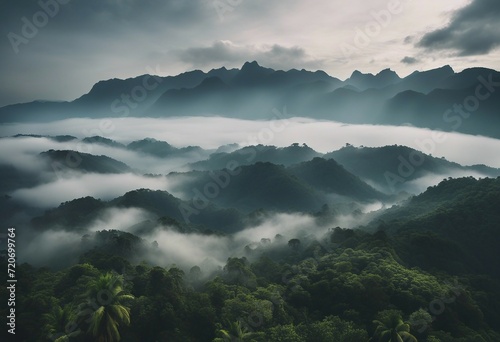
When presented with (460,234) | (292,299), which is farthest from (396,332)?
(460,234)

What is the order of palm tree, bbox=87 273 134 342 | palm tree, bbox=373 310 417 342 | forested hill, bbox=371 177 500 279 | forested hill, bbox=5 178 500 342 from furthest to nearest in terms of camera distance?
1. forested hill, bbox=371 177 500 279
2. forested hill, bbox=5 178 500 342
3. palm tree, bbox=373 310 417 342
4. palm tree, bbox=87 273 134 342

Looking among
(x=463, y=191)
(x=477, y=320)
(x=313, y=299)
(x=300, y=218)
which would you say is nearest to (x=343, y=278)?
(x=313, y=299)

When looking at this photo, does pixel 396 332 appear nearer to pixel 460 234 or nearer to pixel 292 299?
pixel 292 299

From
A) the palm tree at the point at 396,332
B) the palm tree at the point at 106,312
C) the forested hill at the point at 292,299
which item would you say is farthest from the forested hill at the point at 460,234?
the palm tree at the point at 106,312

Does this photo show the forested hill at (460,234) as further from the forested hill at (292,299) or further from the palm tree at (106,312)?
the palm tree at (106,312)

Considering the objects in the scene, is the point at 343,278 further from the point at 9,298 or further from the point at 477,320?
the point at 9,298

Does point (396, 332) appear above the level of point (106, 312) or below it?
below

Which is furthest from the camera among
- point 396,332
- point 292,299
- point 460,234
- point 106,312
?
point 460,234

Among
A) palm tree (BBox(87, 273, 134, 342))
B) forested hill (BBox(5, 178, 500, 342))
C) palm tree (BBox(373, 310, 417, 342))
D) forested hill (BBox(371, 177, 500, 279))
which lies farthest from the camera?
forested hill (BBox(371, 177, 500, 279))

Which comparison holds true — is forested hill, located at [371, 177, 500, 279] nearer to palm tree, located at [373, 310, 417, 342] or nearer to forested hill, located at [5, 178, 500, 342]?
forested hill, located at [5, 178, 500, 342]

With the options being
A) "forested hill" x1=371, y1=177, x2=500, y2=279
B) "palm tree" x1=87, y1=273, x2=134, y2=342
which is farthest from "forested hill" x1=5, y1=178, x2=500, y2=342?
"forested hill" x1=371, y1=177, x2=500, y2=279
